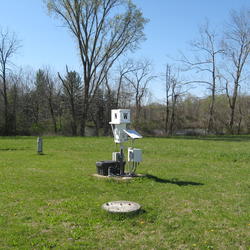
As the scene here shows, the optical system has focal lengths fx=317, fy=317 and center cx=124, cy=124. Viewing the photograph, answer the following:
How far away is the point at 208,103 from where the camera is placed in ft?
123

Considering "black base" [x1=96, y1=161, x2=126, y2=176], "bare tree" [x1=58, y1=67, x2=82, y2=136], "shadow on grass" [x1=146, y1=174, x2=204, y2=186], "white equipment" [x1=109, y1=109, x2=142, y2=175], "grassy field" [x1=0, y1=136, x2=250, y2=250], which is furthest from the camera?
"bare tree" [x1=58, y1=67, x2=82, y2=136]

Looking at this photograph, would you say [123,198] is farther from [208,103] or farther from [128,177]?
[208,103]

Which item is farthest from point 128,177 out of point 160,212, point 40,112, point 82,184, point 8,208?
point 40,112

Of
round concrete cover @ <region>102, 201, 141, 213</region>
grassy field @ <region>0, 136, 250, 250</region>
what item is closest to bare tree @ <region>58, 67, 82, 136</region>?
grassy field @ <region>0, 136, 250, 250</region>

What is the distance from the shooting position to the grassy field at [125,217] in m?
4.38

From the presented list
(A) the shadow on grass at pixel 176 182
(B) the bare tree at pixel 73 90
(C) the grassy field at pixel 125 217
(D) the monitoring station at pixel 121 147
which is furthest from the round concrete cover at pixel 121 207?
(B) the bare tree at pixel 73 90

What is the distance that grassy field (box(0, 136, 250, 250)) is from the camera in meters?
4.38

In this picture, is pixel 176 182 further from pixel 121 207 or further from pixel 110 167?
pixel 121 207

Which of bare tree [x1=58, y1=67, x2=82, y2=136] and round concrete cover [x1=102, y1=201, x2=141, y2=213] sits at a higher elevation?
bare tree [x1=58, y1=67, x2=82, y2=136]

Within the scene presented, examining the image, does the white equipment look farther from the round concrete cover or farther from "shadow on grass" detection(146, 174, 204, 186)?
the round concrete cover

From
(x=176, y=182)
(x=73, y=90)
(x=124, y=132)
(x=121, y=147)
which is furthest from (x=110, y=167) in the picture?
(x=73, y=90)

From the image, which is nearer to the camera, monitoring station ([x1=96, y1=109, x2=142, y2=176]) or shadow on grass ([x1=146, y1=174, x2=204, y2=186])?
shadow on grass ([x1=146, y1=174, x2=204, y2=186])

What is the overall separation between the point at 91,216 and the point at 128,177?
3.12 metres

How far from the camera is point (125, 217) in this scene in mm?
5324
